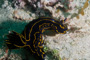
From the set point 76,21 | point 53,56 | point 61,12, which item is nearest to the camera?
point 53,56

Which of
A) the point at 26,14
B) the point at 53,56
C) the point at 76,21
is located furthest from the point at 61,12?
the point at 53,56

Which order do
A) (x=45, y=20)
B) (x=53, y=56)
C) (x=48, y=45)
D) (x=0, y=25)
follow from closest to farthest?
(x=53, y=56) < (x=48, y=45) < (x=45, y=20) < (x=0, y=25)

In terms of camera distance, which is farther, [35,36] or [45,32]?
[45,32]

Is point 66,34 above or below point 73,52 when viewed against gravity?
above

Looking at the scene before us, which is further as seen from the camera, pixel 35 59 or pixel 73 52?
pixel 35 59

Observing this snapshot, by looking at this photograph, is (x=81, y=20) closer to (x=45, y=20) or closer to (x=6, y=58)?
(x=45, y=20)
